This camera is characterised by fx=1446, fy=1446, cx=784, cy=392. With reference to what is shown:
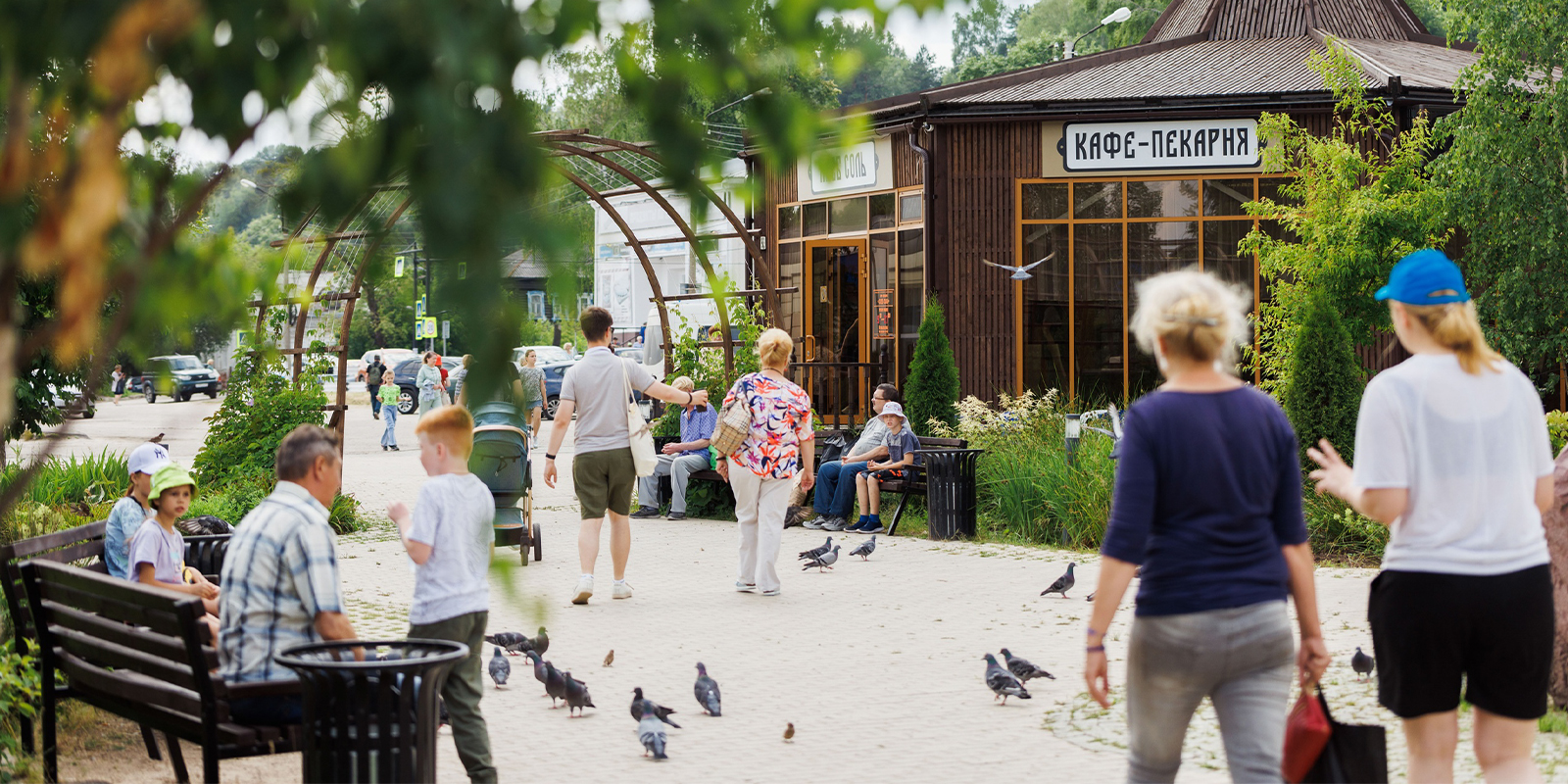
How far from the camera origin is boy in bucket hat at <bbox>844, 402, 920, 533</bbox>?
1354 centimetres

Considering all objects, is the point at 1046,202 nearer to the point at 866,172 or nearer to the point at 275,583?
the point at 866,172

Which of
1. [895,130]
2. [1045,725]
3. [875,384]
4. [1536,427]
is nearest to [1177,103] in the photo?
[895,130]

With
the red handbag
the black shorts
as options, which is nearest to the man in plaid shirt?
the red handbag

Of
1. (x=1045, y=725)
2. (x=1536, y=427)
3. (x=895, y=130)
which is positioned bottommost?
(x=1045, y=725)

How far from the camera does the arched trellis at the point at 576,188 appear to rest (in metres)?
1.95

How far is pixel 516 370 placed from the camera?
Result: 1.80m

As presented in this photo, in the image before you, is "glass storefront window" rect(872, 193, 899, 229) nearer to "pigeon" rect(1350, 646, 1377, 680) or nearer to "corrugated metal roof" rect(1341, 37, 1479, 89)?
"corrugated metal roof" rect(1341, 37, 1479, 89)

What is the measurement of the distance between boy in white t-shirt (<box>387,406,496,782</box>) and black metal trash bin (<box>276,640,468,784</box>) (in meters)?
0.80

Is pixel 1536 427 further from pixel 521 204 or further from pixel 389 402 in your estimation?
pixel 389 402

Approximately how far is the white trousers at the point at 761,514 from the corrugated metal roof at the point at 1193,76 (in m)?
10.2

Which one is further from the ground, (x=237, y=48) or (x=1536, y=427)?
(x=237, y=48)

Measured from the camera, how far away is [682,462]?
14.9 m

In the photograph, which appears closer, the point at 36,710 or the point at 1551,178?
the point at 36,710

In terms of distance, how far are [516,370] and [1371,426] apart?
2.78 metres
